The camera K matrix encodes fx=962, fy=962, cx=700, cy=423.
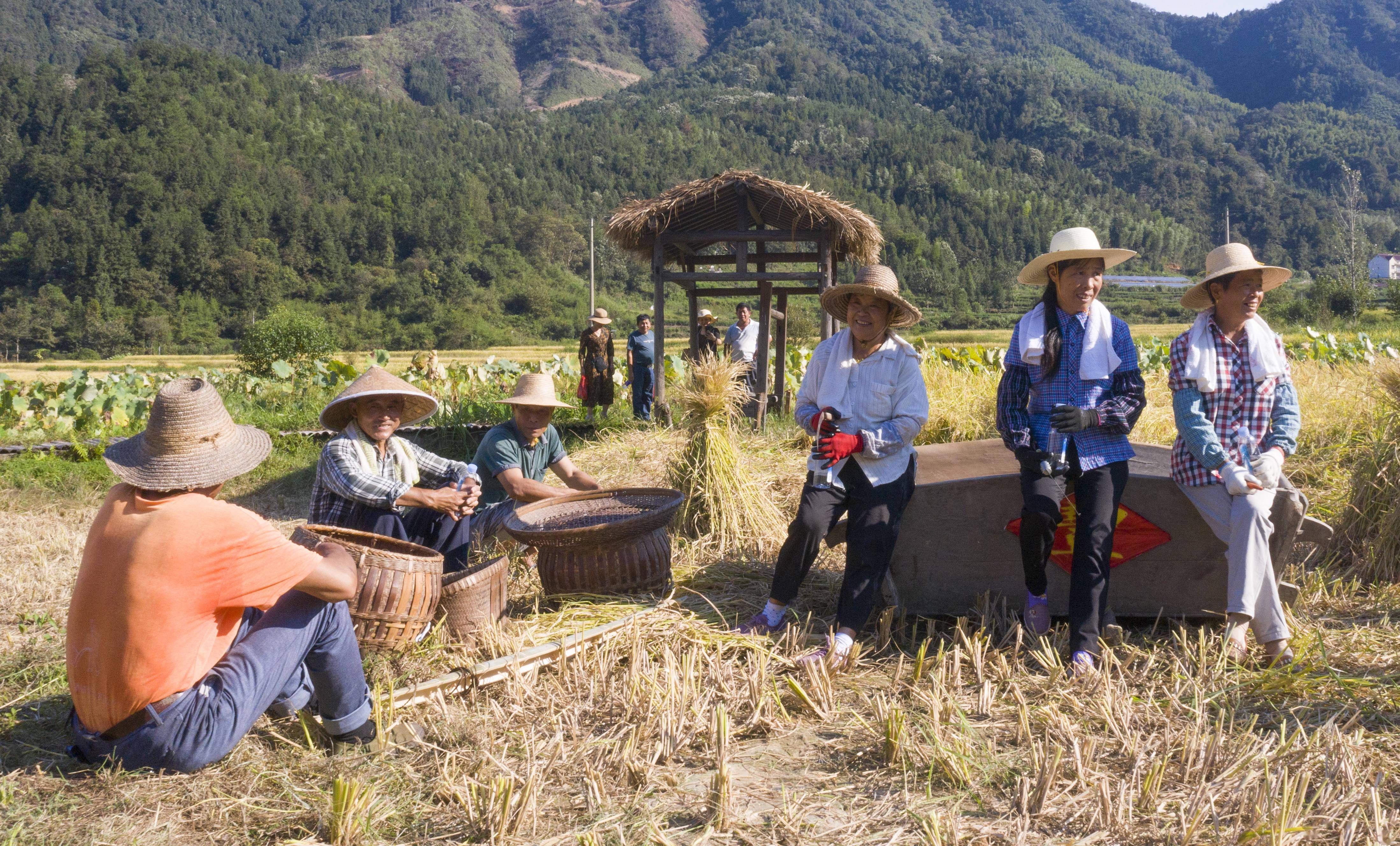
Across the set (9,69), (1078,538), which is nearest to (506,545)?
(1078,538)

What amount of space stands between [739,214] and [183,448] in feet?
24.3

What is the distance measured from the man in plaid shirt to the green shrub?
12.6m

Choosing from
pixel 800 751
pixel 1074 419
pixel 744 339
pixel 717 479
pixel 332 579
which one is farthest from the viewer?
pixel 744 339

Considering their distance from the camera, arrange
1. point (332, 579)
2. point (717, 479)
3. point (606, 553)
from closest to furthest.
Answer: point (332, 579) < point (606, 553) < point (717, 479)

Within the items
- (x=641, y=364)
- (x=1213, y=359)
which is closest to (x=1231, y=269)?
(x=1213, y=359)

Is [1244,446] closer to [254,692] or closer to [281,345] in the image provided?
[254,692]

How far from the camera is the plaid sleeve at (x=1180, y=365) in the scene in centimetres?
366

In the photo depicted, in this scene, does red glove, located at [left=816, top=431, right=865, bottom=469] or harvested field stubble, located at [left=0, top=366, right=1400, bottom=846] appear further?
red glove, located at [left=816, top=431, right=865, bottom=469]

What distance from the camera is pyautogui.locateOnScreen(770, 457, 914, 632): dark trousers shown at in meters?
3.90

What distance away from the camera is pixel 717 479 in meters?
5.80

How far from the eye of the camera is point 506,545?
5.01m

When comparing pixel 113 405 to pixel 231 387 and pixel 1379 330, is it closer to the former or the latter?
pixel 231 387

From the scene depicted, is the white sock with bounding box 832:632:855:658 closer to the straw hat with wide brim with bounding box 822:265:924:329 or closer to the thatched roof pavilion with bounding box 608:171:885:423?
the straw hat with wide brim with bounding box 822:265:924:329

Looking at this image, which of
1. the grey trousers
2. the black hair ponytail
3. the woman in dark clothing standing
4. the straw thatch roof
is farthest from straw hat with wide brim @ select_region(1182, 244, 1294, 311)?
the woman in dark clothing standing
